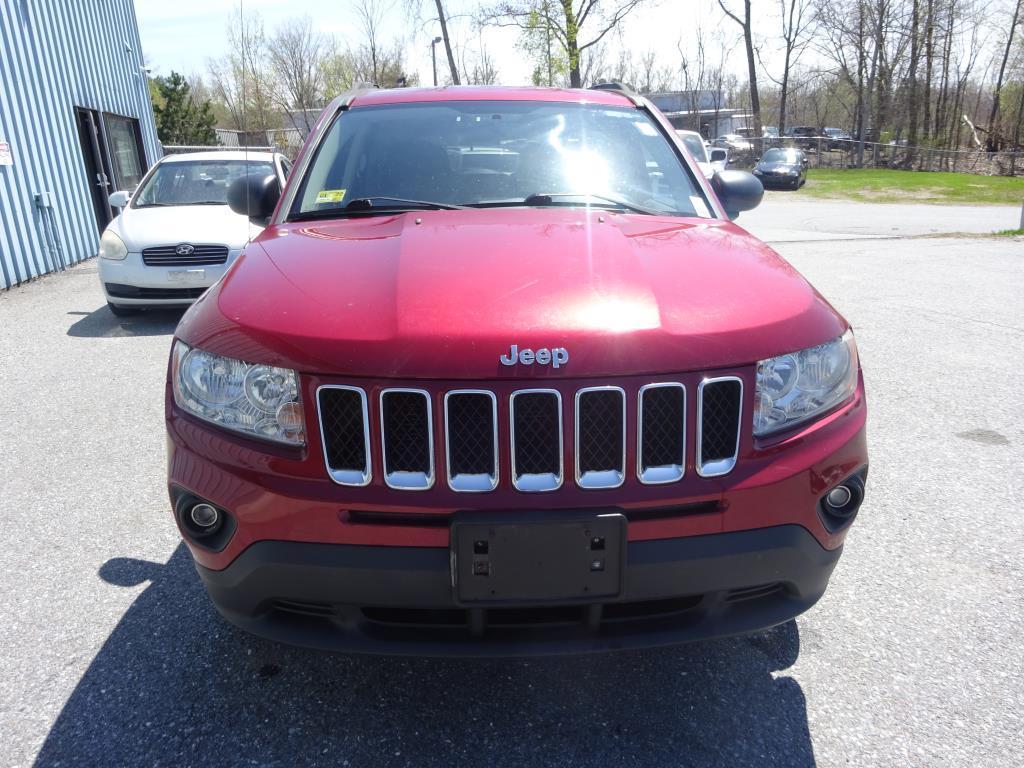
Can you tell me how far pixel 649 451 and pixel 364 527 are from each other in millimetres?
694

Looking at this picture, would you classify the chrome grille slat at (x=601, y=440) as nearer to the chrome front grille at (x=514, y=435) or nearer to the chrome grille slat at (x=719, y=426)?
the chrome front grille at (x=514, y=435)

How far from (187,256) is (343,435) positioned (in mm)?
6239

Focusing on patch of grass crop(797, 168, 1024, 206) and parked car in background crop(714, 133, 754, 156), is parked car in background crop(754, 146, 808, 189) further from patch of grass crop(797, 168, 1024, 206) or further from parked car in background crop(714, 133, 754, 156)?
parked car in background crop(714, 133, 754, 156)

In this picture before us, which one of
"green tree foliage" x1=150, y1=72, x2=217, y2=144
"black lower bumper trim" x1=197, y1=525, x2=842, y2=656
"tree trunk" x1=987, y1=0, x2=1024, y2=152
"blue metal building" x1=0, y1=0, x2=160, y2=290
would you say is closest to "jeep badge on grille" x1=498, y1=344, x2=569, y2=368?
"black lower bumper trim" x1=197, y1=525, x2=842, y2=656

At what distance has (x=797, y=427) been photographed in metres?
1.93

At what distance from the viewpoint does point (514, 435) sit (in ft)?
5.76

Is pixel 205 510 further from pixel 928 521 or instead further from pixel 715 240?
pixel 928 521

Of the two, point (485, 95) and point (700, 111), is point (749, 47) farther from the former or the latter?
point (485, 95)

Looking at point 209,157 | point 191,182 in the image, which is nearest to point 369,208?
point 191,182

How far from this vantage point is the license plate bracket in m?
1.73

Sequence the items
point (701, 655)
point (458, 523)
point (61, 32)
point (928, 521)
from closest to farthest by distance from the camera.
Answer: point (458, 523) < point (701, 655) < point (928, 521) < point (61, 32)

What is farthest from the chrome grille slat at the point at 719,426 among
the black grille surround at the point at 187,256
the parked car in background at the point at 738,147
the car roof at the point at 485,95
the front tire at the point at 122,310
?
the parked car in background at the point at 738,147

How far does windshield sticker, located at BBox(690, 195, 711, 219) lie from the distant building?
4964cm

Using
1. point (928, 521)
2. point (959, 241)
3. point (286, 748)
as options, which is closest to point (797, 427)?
point (286, 748)
